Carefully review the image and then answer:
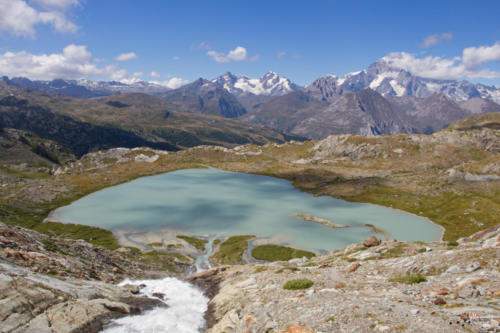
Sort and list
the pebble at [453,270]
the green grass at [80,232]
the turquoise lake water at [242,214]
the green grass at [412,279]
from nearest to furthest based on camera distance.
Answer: the green grass at [412,279], the pebble at [453,270], the green grass at [80,232], the turquoise lake water at [242,214]

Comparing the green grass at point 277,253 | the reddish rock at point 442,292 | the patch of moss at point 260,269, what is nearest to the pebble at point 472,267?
the reddish rock at point 442,292

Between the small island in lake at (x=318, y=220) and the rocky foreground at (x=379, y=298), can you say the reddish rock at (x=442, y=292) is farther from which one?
the small island in lake at (x=318, y=220)

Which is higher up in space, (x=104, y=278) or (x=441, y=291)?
(x=441, y=291)

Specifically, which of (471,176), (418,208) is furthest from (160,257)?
(471,176)

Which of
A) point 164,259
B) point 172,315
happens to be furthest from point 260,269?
point 164,259

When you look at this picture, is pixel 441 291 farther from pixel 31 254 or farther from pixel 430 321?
pixel 31 254

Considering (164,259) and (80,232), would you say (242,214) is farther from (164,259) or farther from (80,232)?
(80,232)

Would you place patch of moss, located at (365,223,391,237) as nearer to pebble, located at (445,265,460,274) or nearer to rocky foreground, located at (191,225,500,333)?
rocky foreground, located at (191,225,500,333)
